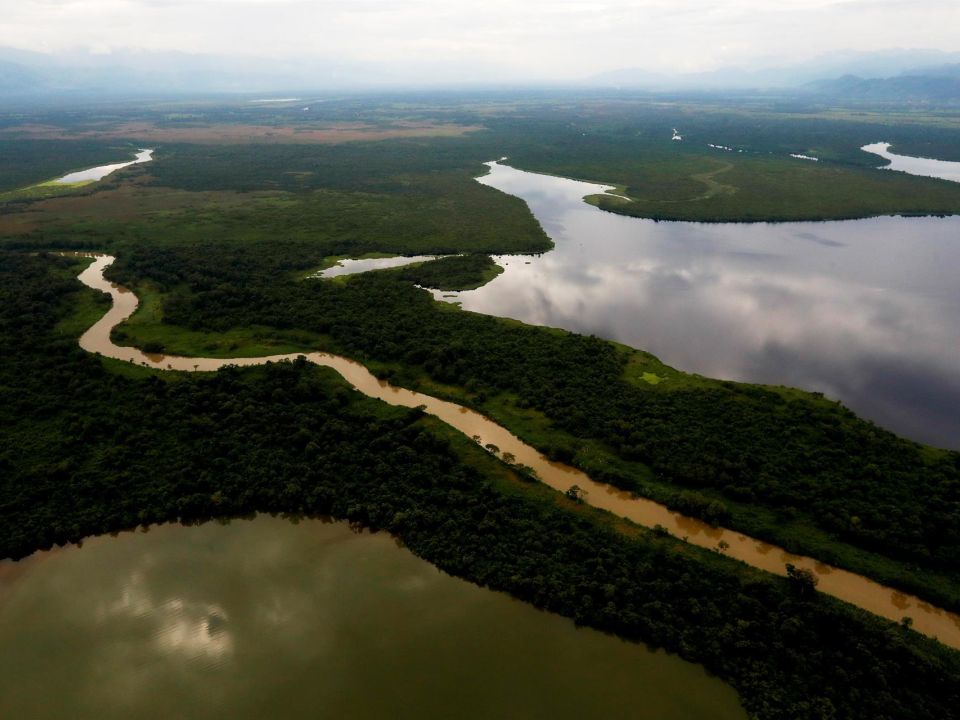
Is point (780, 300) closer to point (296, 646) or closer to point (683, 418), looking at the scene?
point (683, 418)

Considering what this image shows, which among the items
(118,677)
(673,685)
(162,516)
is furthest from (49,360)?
(673,685)

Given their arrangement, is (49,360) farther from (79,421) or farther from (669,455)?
(669,455)

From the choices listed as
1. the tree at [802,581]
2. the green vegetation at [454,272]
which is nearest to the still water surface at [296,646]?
the tree at [802,581]

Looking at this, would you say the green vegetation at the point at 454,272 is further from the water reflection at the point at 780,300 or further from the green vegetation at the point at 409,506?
the green vegetation at the point at 409,506

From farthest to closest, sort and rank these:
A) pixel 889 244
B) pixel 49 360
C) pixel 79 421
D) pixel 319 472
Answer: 1. pixel 889 244
2. pixel 49 360
3. pixel 79 421
4. pixel 319 472

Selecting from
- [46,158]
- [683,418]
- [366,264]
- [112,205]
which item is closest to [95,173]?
[46,158]
